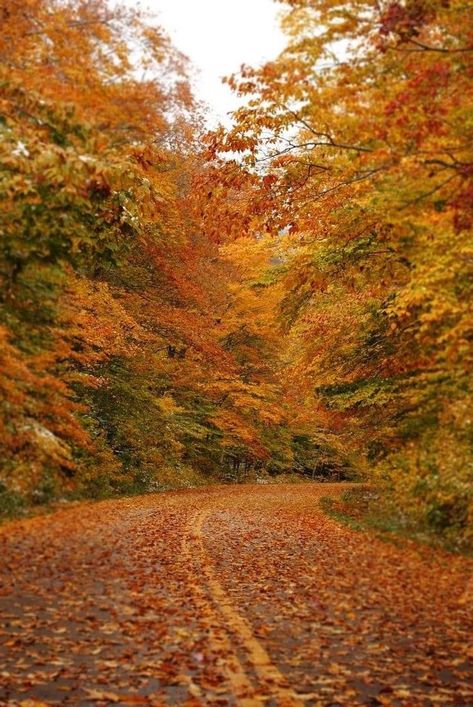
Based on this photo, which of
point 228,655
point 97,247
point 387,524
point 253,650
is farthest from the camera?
point 387,524

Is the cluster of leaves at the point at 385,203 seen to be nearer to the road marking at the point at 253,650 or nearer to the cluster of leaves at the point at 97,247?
the cluster of leaves at the point at 97,247

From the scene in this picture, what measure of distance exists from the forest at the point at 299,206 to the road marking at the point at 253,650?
10.1ft

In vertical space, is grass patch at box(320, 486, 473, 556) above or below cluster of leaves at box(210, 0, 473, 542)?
below

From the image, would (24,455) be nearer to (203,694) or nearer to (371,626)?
(371,626)

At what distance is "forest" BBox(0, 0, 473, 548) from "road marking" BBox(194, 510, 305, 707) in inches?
121

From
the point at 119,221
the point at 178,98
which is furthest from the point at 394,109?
the point at 119,221

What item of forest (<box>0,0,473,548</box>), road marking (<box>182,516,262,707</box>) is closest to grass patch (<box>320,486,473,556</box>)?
forest (<box>0,0,473,548</box>)

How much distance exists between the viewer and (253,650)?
6.80 m

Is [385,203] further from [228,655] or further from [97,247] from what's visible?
[228,655]

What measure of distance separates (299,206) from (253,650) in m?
6.61

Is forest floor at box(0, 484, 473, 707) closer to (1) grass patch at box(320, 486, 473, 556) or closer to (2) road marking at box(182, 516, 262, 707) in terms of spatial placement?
(2) road marking at box(182, 516, 262, 707)

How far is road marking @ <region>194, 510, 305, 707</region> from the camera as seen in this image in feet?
18.2

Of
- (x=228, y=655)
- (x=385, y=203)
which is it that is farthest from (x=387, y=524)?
(x=228, y=655)

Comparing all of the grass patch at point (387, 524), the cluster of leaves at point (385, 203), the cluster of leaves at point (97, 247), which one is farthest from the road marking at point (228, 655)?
the grass patch at point (387, 524)
